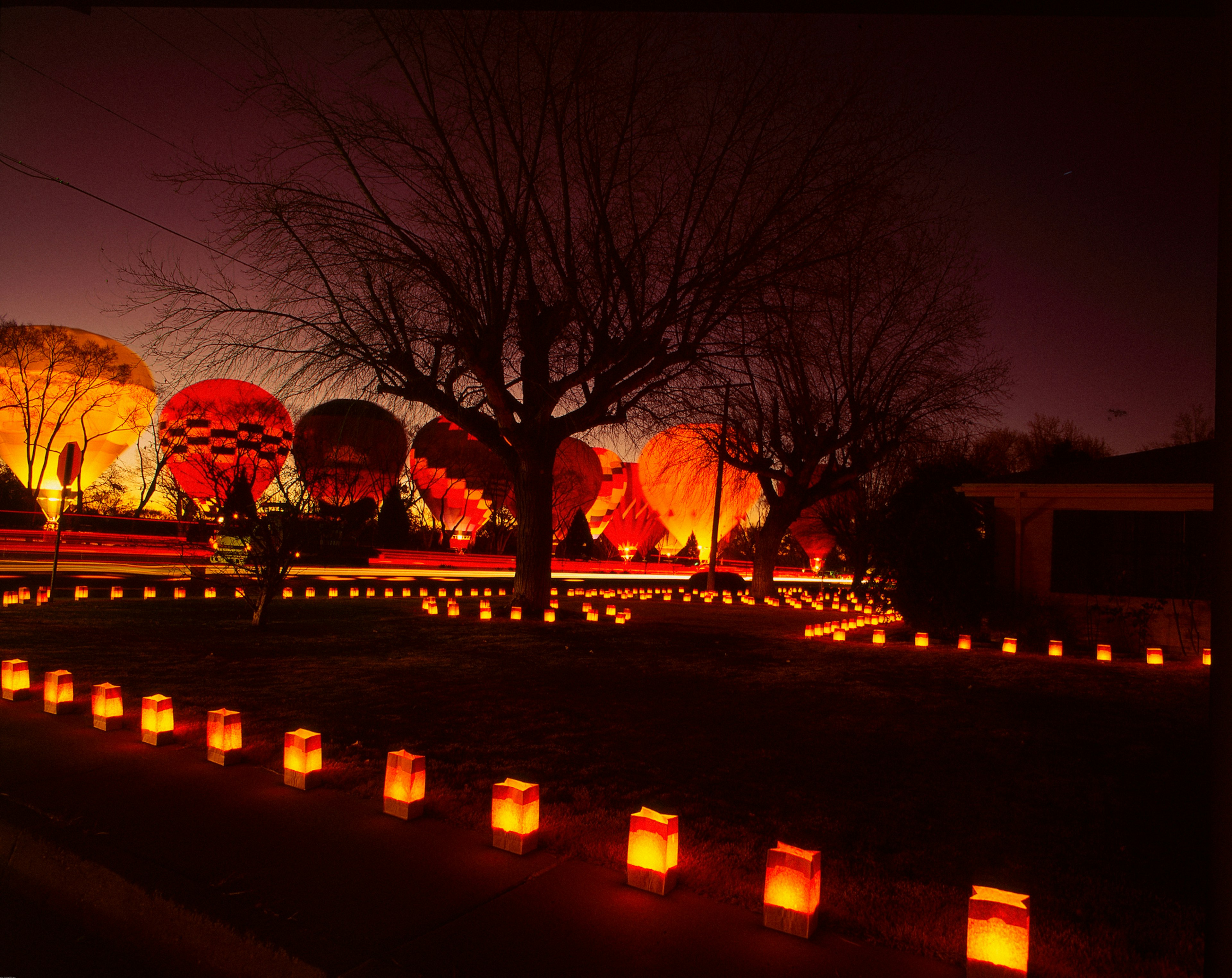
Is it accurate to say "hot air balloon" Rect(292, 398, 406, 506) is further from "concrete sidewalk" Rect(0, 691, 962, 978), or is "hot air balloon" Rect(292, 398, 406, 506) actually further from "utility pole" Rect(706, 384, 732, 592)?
"concrete sidewalk" Rect(0, 691, 962, 978)

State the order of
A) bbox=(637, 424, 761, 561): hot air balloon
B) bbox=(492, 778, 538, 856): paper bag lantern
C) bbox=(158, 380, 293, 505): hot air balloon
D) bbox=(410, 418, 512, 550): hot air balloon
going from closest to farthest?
bbox=(492, 778, 538, 856): paper bag lantern
bbox=(637, 424, 761, 561): hot air balloon
bbox=(158, 380, 293, 505): hot air balloon
bbox=(410, 418, 512, 550): hot air balloon

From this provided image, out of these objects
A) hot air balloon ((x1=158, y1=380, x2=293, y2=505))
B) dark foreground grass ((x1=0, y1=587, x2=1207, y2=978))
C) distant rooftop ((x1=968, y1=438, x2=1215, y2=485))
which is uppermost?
hot air balloon ((x1=158, y1=380, x2=293, y2=505))

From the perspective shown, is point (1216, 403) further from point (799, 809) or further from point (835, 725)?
point (835, 725)

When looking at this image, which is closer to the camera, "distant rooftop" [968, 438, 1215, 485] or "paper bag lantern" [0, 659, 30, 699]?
"paper bag lantern" [0, 659, 30, 699]

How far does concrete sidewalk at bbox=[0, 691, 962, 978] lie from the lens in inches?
108

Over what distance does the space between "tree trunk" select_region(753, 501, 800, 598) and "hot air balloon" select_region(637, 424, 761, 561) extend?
1.85m

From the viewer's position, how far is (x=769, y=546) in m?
23.1

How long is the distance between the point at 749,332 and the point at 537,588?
573 cm

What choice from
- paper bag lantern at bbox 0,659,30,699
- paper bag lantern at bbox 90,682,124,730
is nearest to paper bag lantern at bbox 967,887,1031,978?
paper bag lantern at bbox 90,682,124,730

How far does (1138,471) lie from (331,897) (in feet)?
46.4

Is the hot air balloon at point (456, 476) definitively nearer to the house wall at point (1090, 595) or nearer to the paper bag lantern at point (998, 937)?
the house wall at point (1090, 595)

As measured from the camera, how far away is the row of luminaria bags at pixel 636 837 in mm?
2645

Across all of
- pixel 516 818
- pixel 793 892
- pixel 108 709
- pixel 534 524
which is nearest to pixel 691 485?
pixel 534 524

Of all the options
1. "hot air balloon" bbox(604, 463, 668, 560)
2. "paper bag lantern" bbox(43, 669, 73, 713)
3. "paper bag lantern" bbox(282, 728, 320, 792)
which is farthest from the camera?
"hot air balloon" bbox(604, 463, 668, 560)
